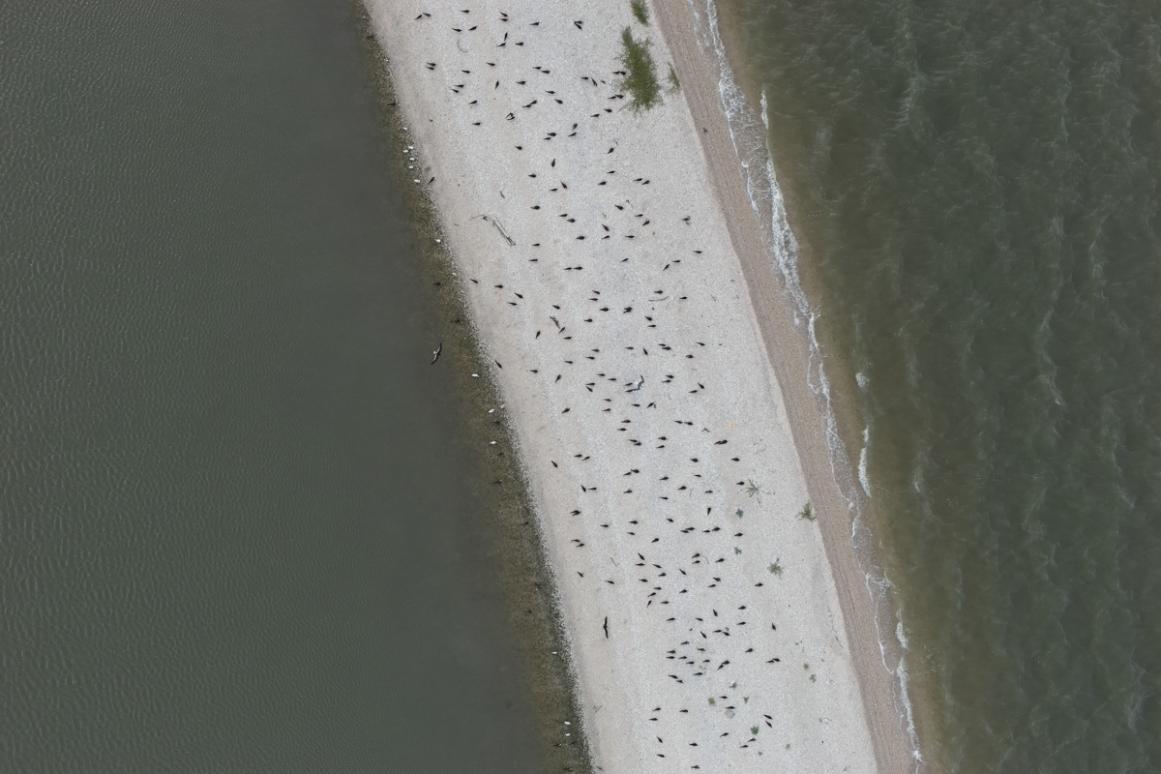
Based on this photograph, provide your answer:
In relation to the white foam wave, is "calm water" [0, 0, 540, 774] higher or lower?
higher

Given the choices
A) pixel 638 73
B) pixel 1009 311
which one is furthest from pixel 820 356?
pixel 638 73

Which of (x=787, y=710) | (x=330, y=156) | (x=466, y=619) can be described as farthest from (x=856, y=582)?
(x=330, y=156)

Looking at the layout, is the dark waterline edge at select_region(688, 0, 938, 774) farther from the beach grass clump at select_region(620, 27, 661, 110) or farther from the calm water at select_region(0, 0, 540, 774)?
the calm water at select_region(0, 0, 540, 774)

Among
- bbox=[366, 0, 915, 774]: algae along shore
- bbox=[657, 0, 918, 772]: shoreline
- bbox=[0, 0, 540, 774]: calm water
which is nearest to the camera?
bbox=[0, 0, 540, 774]: calm water

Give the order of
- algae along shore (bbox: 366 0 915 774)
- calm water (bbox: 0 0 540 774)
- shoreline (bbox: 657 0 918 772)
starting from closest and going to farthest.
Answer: calm water (bbox: 0 0 540 774), algae along shore (bbox: 366 0 915 774), shoreline (bbox: 657 0 918 772)

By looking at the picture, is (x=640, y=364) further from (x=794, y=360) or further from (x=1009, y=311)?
(x=1009, y=311)

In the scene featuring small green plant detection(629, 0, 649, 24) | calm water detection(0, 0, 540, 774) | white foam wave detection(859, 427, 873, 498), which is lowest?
white foam wave detection(859, 427, 873, 498)

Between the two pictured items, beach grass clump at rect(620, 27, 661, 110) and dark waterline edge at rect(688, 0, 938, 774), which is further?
dark waterline edge at rect(688, 0, 938, 774)

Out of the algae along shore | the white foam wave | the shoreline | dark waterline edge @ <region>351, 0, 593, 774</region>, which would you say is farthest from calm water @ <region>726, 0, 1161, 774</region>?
dark waterline edge @ <region>351, 0, 593, 774</region>
